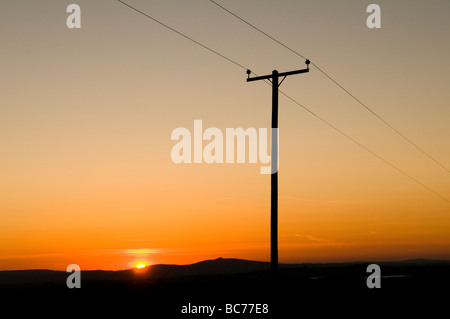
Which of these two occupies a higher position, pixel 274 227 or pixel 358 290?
pixel 274 227

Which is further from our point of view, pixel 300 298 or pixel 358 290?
pixel 358 290
